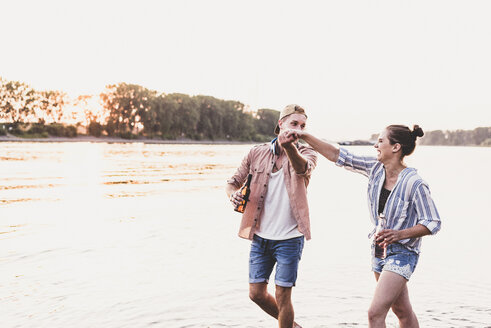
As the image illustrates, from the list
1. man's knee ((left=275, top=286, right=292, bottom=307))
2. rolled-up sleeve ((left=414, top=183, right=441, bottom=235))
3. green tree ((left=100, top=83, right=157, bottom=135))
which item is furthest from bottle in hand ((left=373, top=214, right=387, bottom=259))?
green tree ((left=100, top=83, right=157, bottom=135))

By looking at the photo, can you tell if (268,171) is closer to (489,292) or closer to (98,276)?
(98,276)

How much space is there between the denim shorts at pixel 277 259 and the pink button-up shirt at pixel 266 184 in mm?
132

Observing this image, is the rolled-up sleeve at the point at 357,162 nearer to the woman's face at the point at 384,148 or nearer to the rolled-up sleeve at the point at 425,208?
the woman's face at the point at 384,148

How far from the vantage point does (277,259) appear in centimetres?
448

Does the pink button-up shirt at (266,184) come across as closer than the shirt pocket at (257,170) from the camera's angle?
Yes

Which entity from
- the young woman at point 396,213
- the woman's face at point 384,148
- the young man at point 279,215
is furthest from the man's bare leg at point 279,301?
the woman's face at point 384,148

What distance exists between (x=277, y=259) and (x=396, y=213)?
1141mm

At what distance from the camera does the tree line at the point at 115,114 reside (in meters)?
95.8

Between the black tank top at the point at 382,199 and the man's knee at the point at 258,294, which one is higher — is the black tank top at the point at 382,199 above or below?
above

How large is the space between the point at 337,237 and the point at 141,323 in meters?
6.47

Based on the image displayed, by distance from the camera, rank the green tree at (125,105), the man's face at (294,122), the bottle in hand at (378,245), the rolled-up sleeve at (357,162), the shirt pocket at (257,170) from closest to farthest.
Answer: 1. the bottle in hand at (378,245)
2. the rolled-up sleeve at (357,162)
3. the man's face at (294,122)
4. the shirt pocket at (257,170)
5. the green tree at (125,105)

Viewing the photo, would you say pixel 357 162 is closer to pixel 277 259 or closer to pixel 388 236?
pixel 388 236

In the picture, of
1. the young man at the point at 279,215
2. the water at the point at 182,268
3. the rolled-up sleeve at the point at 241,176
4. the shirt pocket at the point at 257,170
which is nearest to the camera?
the young man at the point at 279,215

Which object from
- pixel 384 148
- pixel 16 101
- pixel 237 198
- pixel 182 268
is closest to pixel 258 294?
pixel 237 198
